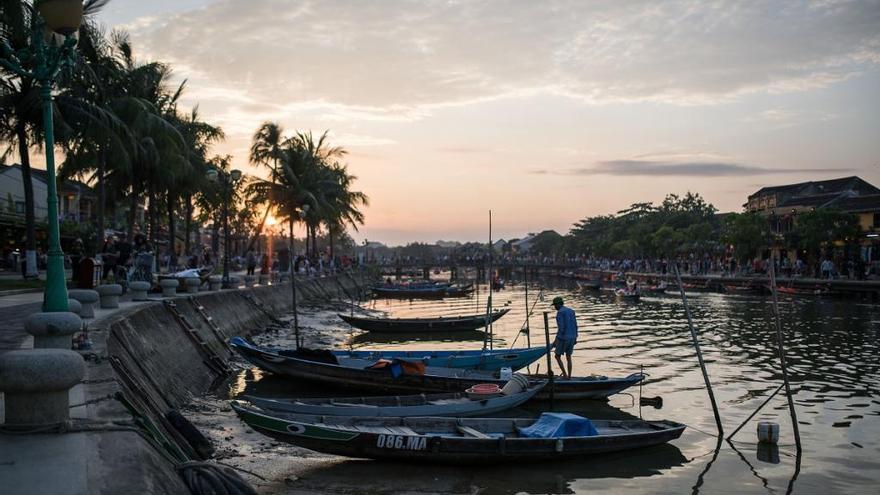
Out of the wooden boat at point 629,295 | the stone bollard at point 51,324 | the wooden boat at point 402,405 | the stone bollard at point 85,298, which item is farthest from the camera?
the wooden boat at point 629,295

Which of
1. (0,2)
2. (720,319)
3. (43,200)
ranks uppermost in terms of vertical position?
(0,2)

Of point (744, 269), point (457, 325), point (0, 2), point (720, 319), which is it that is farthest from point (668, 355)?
point (744, 269)

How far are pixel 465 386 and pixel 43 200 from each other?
51.1 m

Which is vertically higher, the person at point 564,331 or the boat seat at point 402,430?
the person at point 564,331

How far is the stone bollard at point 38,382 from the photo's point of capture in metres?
7.27

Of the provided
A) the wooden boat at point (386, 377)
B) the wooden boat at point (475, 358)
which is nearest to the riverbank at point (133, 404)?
the wooden boat at point (386, 377)

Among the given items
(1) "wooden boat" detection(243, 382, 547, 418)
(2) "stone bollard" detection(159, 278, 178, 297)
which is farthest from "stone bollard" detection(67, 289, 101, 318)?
(2) "stone bollard" detection(159, 278, 178, 297)

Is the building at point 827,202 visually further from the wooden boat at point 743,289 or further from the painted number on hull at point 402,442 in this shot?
the painted number on hull at point 402,442

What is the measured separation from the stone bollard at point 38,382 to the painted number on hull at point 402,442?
586 centimetres

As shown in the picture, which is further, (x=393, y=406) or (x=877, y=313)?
(x=877, y=313)

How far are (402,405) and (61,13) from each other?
980 centimetres

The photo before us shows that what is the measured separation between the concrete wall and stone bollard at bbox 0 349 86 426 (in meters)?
0.58

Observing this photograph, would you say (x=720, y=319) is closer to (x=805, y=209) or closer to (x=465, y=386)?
(x=465, y=386)

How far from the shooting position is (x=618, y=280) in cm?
7569
